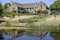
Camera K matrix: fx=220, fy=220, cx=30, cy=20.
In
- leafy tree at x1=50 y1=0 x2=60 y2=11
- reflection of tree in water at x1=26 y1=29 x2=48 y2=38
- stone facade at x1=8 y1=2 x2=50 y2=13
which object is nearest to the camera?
reflection of tree in water at x1=26 y1=29 x2=48 y2=38

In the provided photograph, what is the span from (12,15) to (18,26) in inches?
177

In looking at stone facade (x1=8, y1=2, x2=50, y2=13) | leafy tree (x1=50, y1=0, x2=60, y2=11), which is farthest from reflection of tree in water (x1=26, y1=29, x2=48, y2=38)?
stone facade (x1=8, y1=2, x2=50, y2=13)

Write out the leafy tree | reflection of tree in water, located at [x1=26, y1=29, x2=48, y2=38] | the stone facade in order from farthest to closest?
the stone facade, the leafy tree, reflection of tree in water, located at [x1=26, y1=29, x2=48, y2=38]

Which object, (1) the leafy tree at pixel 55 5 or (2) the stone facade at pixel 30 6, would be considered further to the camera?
(2) the stone facade at pixel 30 6

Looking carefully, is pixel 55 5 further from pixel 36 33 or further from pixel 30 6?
pixel 36 33

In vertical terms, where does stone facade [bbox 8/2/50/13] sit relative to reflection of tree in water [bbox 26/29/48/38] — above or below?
above

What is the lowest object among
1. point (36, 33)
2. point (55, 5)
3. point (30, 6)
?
point (36, 33)

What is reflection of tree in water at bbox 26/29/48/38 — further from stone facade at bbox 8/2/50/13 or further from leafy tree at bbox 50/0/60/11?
stone facade at bbox 8/2/50/13

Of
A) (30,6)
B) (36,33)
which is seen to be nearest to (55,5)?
(30,6)

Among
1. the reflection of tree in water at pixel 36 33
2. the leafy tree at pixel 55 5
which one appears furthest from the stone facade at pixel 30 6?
the reflection of tree in water at pixel 36 33

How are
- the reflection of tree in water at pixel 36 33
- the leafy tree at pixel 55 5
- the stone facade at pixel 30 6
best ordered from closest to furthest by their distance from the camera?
the reflection of tree in water at pixel 36 33
the leafy tree at pixel 55 5
the stone facade at pixel 30 6

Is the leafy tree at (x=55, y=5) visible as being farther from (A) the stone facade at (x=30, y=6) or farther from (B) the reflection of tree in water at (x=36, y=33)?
(B) the reflection of tree in water at (x=36, y=33)

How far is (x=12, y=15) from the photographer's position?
2506 cm

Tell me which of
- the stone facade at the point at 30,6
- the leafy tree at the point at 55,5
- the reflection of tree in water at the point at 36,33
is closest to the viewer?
the reflection of tree in water at the point at 36,33
